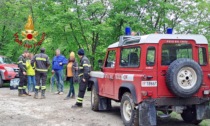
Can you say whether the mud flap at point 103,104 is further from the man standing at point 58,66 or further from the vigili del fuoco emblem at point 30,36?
the vigili del fuoco emblem at point 30,36

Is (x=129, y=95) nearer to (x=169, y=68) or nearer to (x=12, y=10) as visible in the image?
(x=169, y=68)

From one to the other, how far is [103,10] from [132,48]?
33.2ft

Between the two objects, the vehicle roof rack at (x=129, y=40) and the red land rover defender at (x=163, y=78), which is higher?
the vehicle roof rack at (x=129, y=40)

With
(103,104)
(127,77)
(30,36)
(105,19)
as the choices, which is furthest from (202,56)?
(30,36)

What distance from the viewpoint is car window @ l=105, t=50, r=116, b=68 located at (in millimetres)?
8434

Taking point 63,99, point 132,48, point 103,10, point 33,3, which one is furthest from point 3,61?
point 132,48

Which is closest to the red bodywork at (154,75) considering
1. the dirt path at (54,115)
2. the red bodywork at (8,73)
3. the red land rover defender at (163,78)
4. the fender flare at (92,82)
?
the red land rover defender at (163,78)

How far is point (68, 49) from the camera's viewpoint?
18.5 metres

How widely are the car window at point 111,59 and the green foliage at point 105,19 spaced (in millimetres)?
7585

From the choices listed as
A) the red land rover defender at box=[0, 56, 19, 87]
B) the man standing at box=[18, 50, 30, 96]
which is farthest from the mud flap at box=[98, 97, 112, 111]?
the red land rover defender at box=[0, 56, 19, 87]

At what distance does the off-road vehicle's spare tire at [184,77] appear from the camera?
645cm

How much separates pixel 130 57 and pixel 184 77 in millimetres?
1398

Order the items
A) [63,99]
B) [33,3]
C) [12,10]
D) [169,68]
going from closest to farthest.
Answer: [169,68], [63,99], [33,3], [12,10]

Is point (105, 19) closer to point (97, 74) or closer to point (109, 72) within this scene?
point (97, 74)
